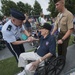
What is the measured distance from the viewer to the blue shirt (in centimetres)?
342

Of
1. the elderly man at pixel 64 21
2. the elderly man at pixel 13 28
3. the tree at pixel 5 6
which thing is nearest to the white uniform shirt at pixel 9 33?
the elderly man at pixel 13 28

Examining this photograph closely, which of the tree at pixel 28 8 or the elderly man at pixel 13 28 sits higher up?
the elderly man at pixel 13 28

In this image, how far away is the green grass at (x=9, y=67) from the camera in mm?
4687

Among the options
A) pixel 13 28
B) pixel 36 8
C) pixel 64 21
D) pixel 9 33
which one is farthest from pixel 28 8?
pixel 9 33

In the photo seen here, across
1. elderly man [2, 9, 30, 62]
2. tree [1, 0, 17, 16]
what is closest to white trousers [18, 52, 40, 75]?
elderly man [2, 9, 30, 62]

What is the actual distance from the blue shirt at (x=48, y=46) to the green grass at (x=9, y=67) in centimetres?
136

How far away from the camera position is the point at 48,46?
3.48 meters

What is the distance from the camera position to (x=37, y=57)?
140 inches

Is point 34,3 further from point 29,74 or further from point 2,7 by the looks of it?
point 29,74

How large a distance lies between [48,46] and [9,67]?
6.58ft

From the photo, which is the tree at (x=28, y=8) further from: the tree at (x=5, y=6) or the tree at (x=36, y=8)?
the tree at (x=5, y=6)

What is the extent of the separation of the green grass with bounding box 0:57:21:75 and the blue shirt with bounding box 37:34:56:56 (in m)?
1.36

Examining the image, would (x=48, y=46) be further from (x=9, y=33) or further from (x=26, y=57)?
(x=9, y=33)

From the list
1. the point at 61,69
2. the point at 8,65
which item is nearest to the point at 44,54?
the point at 61,69
